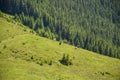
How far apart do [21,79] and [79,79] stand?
20.6 meters

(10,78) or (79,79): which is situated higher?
(10,78)

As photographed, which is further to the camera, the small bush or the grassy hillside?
the small bush

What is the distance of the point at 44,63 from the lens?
3442 inches

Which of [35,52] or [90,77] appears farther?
[35,52]

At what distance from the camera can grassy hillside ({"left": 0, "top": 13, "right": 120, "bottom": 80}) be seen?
245 ft

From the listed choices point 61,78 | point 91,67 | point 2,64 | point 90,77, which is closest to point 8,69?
point 2,64

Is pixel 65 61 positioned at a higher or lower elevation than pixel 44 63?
lower

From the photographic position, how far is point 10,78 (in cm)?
6694

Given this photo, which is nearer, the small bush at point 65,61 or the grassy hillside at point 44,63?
the grassy hillside at point 44,63

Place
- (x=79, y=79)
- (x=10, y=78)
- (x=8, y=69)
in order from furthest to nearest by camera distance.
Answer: (x=79, y=79) → (x=8, y=69) → (x=10, y=78)

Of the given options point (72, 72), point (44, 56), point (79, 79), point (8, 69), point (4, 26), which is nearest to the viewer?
point (8, 69)

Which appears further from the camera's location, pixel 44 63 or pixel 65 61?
pixel 65 61

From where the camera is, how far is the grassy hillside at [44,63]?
74.7m

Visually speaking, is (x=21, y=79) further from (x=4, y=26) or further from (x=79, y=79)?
(x=4, y=26)
